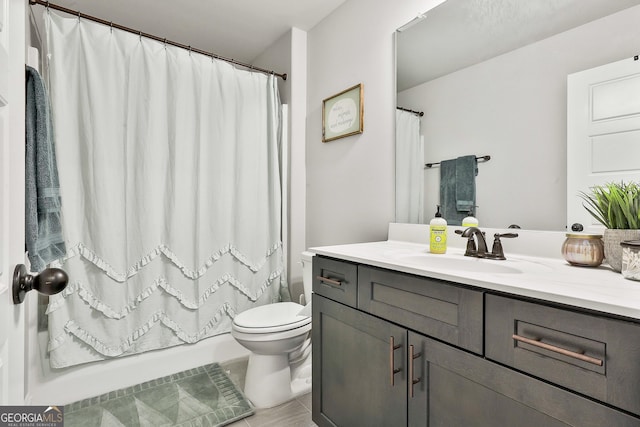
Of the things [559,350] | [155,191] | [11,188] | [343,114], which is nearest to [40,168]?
[11,188]

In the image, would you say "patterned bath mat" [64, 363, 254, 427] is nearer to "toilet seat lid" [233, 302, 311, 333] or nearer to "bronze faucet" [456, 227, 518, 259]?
"toilet seat lid" [233, 302, 311, 333]

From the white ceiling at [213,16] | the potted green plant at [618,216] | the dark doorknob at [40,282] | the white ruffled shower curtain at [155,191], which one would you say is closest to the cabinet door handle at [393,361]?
the potted green plant at [618,216]

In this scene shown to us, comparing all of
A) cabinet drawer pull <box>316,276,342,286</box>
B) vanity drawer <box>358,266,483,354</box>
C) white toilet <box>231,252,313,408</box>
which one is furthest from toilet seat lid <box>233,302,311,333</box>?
vanity drawer <box>358,266,483,354</box>

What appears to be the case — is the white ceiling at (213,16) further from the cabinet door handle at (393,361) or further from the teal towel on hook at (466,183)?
the cabinet door handle at (393,361)

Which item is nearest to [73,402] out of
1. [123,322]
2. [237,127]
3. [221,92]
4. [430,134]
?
[123,322]

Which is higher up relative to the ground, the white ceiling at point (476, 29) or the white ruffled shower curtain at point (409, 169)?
the white ceiling at point (476, 29)

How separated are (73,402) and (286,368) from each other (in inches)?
45.7

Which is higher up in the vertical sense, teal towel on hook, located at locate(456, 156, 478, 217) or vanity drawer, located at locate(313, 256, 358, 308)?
teal towel on hook, located at locate(456, 156, 478, 217)

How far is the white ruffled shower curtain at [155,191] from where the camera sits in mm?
1718

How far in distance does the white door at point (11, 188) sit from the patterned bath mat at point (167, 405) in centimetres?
112

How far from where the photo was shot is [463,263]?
1.25 metres

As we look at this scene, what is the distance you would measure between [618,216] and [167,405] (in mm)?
2115

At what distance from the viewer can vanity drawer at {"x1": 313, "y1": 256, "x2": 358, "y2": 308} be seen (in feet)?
4.04

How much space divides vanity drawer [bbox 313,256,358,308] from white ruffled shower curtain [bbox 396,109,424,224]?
630 millimetres
